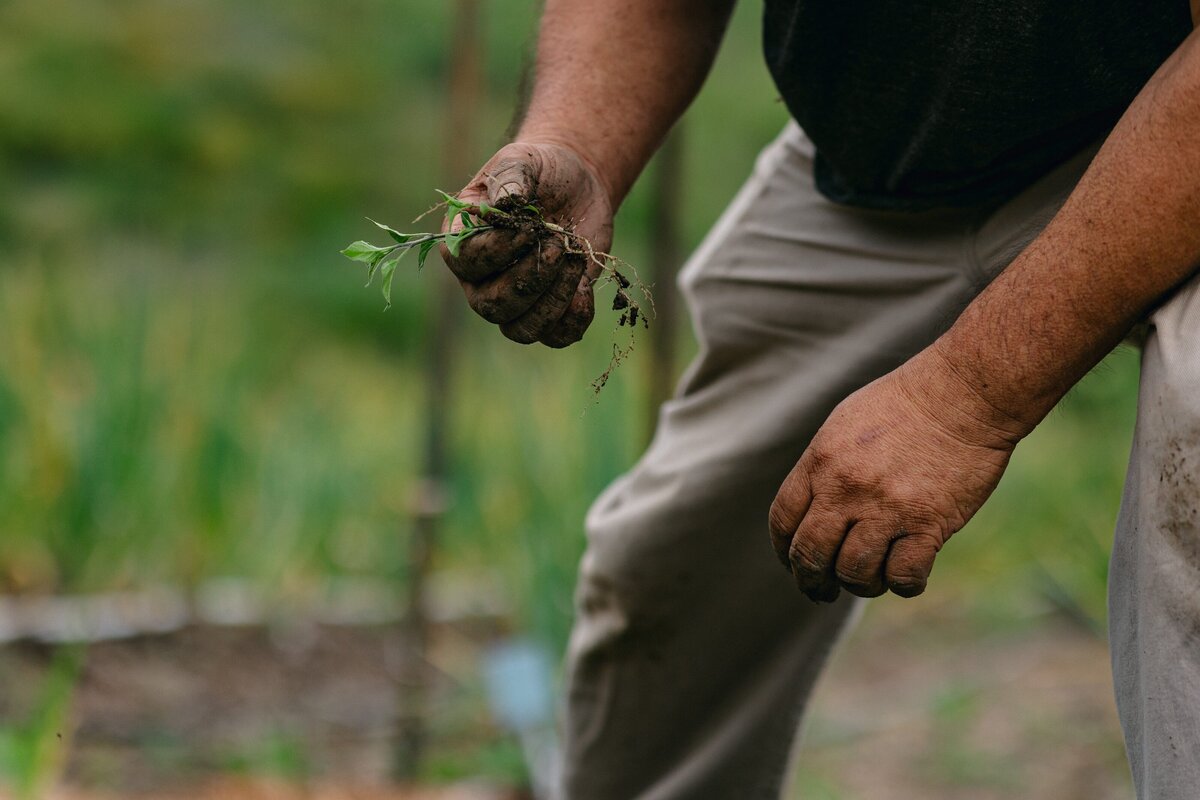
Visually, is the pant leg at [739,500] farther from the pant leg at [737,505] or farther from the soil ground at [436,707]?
the soil ground at [436,707]

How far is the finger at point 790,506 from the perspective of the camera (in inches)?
42.7

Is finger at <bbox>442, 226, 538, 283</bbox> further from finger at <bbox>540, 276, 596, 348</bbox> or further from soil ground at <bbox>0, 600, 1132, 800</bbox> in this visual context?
soil ground at <bbox>0, 600, 1132, 800</bbox>

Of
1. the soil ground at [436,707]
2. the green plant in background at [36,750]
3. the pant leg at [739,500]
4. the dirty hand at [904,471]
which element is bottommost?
the soil ground at [436,707]

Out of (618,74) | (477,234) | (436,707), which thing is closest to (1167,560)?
(477,234)

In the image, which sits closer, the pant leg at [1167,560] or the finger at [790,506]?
the pant leg at [1167,560]

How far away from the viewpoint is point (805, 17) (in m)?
1.28

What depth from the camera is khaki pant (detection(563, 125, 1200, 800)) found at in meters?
1.39

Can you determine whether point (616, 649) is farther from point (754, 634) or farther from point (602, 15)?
point (602, 15)

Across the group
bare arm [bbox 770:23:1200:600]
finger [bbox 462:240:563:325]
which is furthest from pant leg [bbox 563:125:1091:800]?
finger [bbox 462:240:563:325]

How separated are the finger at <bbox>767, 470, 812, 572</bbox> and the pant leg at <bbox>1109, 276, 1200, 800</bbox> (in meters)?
0.25

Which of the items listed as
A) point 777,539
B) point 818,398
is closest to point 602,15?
Result: point 818,398

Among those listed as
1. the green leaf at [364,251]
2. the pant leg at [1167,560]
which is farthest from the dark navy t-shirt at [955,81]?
the green leaf at [364,251]

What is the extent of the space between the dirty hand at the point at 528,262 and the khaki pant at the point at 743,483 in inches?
14.0

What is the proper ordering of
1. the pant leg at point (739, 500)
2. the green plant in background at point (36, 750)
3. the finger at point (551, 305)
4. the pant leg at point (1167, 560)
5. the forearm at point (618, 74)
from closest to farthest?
the pant leg at point (1167, 560) < the finger at point (551, 305) < the forearm at point (618, 74) < the pant leg at point (739, 500) < the green plant in background at point (36, 750)
